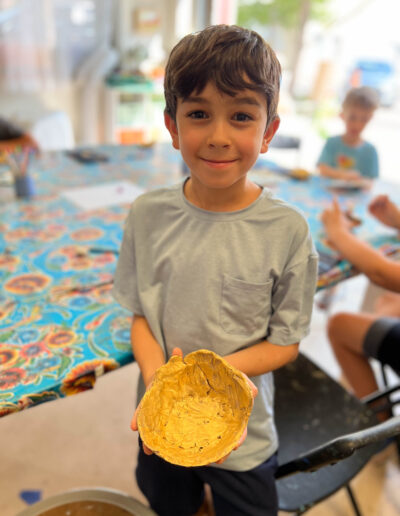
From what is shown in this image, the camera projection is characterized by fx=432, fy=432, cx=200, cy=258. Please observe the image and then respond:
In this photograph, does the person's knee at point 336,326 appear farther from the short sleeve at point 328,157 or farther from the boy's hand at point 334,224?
the short sleeve at point 328,157

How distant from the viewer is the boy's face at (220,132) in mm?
605

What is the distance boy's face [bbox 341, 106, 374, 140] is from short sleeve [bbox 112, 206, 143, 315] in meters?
1.52

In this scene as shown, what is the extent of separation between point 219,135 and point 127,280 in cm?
34

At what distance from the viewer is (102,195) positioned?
148 centimetres

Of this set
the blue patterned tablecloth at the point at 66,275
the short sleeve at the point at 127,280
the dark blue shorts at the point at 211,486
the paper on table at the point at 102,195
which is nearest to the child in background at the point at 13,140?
the blue patterned tablecloth at the point at 66,275

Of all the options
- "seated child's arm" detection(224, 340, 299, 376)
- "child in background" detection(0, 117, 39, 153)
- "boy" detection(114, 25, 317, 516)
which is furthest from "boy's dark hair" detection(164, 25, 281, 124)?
"child in background" detection(0, 117, 39, 153)

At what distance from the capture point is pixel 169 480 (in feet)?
2.73

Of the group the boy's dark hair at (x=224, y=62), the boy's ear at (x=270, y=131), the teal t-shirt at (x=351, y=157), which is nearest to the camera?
the boy's dark hair at (x=224, y=62)

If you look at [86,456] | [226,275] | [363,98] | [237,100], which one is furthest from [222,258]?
[363,98]

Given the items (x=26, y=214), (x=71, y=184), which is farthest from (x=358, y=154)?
(x=26, y=214)

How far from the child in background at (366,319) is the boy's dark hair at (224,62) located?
60 cm

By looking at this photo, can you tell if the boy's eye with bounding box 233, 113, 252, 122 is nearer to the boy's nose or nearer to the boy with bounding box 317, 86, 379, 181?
the boy's nose

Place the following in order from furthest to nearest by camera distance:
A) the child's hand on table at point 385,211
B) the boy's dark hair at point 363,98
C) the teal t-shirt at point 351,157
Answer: the teal t-shirt at point 351,157, the boy's dark hair at point 363,98, the child's hand on table at point 385,211

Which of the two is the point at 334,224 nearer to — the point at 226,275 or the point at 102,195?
the point at 226,275
